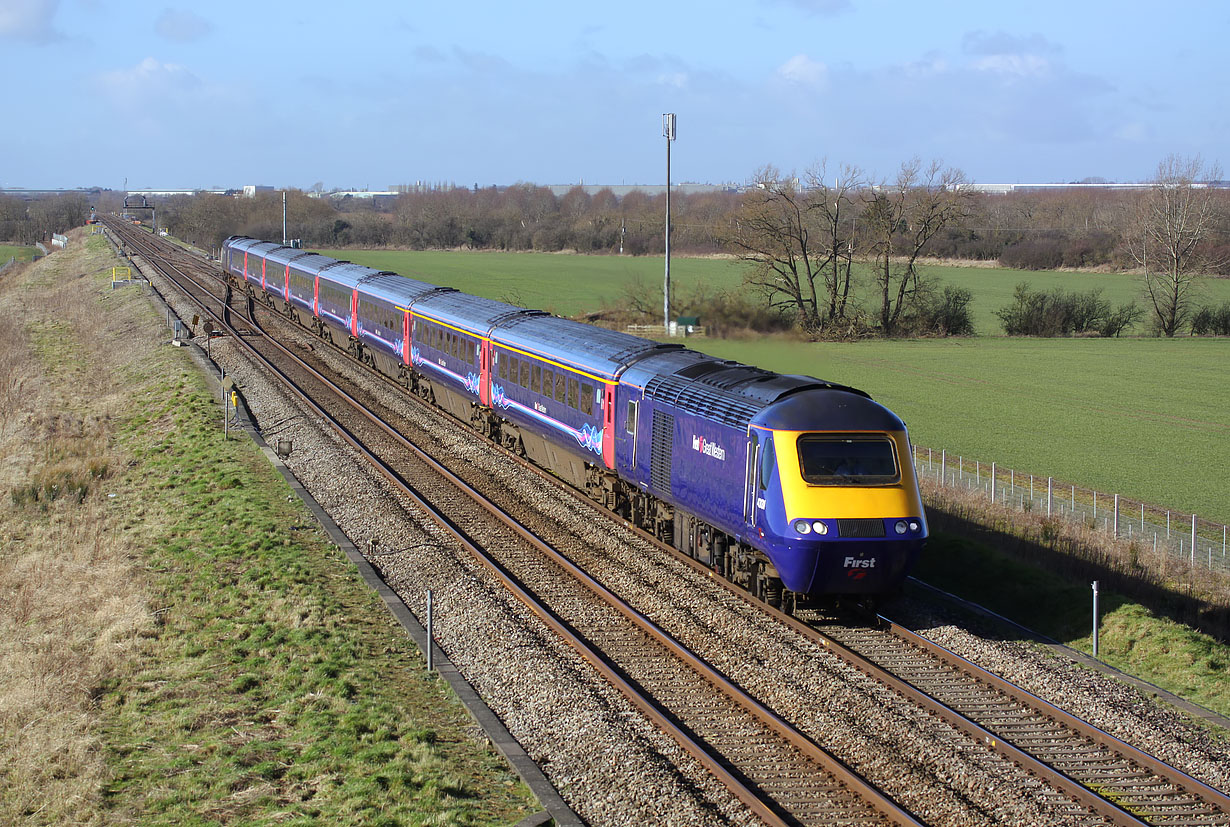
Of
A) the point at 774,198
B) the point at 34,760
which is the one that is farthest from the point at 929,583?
the point at 774,198

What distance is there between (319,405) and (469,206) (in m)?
120

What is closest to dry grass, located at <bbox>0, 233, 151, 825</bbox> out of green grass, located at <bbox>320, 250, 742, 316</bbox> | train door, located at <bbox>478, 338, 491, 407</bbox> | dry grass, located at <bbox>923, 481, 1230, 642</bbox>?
train door, located at <bbox>478, 338, 491, 407</bbox>

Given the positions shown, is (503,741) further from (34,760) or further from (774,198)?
(774,198)

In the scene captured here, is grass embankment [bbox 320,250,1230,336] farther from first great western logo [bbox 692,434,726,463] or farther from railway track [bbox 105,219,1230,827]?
railway track [bbox 105,219,1230,827]

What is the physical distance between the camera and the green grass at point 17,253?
12226 cm

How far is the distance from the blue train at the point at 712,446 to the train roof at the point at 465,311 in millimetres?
106

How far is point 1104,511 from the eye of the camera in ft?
76.1

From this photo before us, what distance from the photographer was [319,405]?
3147 centimetres

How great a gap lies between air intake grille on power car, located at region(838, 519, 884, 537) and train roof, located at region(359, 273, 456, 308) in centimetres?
2173

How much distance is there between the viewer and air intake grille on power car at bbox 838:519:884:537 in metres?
13.9

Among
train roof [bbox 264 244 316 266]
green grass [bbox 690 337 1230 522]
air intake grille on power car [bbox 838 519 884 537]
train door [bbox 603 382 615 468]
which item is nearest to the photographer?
air intake grille on power car [bbox 838 519 884 537]

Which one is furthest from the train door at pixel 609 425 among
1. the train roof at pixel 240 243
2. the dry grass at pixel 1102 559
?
the train roof at pixel 240 243

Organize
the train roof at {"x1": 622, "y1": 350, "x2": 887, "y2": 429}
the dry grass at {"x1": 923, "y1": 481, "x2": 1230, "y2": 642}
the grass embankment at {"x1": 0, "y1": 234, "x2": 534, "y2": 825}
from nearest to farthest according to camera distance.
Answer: the grass embankment at {"x1": 0, "y1": 234, "x2": 534, "y2": 825} < the train roof at {"x1": 622, "y1": 350, "x2": 887, "y2": 429} < the dry grass at {"x1": 923, "y1": 481, "x2": 1230, "y2": 642}

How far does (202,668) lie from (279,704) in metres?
2.10
